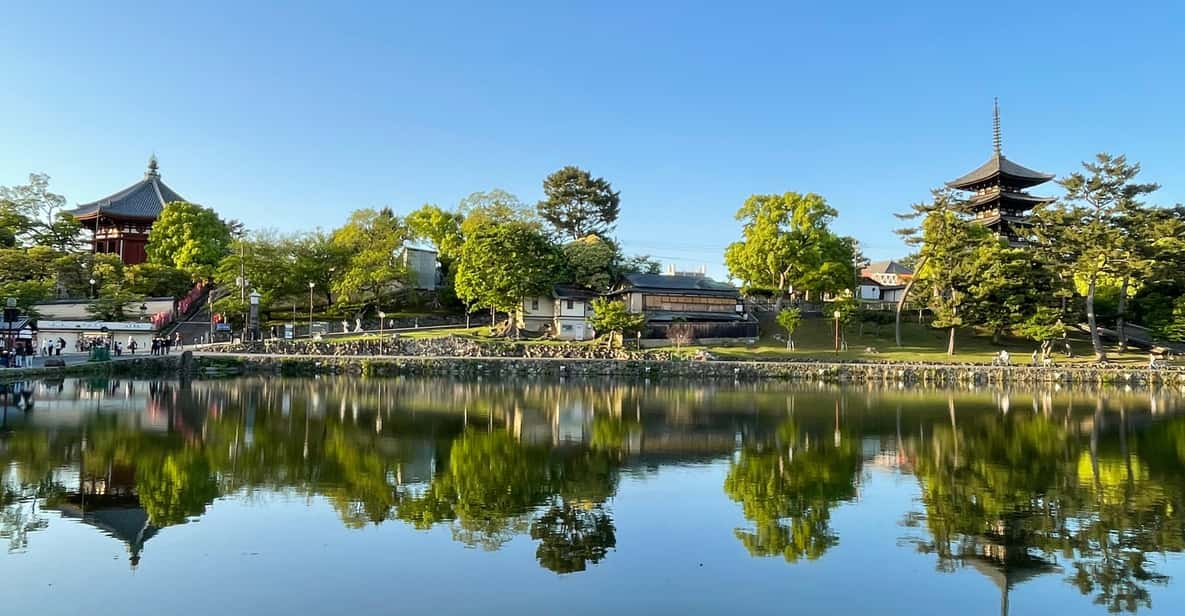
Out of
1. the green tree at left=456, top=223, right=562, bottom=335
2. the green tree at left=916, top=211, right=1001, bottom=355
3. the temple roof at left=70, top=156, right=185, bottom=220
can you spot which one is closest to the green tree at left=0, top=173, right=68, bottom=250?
the temple roof at left=70, top=156, right=185, bottom=220

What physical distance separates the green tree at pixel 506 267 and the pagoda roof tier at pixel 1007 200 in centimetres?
3074

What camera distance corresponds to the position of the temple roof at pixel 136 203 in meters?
55.3

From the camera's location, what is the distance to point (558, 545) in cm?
978

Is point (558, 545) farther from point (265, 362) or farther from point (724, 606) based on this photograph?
point (265, 362)

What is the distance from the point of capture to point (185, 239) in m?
52.2

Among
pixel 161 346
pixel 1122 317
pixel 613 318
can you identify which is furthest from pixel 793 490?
pixel 1122 317

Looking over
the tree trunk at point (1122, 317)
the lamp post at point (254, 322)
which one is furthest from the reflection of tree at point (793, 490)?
the tree trunk at point (1122, 317)

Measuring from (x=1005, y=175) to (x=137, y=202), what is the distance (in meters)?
66.9

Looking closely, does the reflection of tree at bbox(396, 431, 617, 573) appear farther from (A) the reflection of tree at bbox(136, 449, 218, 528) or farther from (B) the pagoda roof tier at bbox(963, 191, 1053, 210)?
(B) the pagoda roof tier at bbox(963, 191, 1053, 210)

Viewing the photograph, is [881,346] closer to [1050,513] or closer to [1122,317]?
[1122,317]

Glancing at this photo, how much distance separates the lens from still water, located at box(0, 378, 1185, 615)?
814 centimetres

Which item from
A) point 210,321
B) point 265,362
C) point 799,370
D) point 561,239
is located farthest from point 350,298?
point 799,370

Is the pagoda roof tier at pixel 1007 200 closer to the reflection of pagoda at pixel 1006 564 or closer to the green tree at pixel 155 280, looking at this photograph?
the reflection of pagoda at pixel 1006 564

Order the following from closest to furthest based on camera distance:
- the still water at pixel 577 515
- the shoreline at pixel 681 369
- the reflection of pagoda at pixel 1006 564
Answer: the still water at pixel 577 515 < the reflection of pagoda at pixel 1006 564 < the shoreline at pixel 681 369
